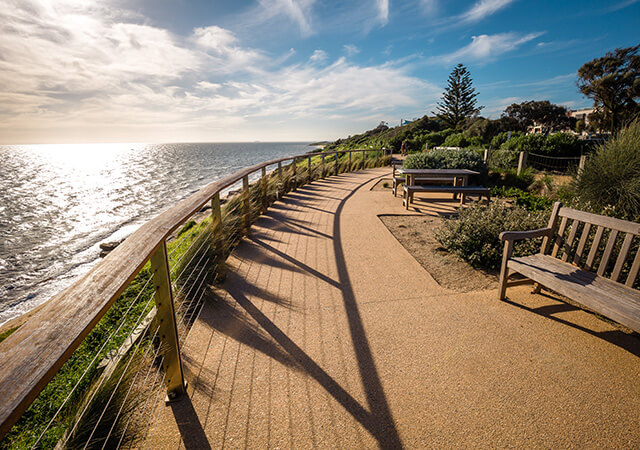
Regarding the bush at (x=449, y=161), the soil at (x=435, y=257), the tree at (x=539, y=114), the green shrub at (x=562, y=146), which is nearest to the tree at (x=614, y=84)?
the tree at (x=539, y=114)

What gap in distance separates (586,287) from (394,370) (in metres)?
1.76

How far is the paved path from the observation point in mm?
1793

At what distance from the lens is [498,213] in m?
4.52

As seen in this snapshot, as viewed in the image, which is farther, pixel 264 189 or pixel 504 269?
pixel 264 189

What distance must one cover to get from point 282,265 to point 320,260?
552 millimetres

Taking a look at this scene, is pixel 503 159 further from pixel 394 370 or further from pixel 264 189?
pixel 394 370

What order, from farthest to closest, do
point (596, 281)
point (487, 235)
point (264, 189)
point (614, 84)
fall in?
point (614, 84)
point (264, 189)
point (487, 235)
point (596, 281)

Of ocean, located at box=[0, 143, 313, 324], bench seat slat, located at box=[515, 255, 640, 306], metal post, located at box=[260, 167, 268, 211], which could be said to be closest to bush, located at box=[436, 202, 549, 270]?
bench seat slat, located at box=[515, 255, 640, 306]

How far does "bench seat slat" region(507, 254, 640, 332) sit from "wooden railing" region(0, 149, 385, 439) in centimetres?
303

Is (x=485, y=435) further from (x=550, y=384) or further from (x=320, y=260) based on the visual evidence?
(x=320, y=260)

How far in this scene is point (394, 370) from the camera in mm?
2275

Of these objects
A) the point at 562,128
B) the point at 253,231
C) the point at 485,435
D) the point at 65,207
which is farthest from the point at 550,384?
the point at 562,128

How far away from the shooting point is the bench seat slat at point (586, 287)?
217 centimetres

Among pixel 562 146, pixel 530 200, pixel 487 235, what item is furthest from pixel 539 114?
pixel 487 235
